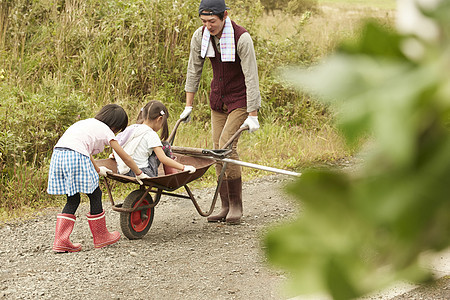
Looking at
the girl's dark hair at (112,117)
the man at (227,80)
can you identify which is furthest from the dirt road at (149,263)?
the girl's dark hair at (112,117)

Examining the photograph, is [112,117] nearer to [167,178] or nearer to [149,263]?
[167,178]

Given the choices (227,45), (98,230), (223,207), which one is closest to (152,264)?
(98,230)

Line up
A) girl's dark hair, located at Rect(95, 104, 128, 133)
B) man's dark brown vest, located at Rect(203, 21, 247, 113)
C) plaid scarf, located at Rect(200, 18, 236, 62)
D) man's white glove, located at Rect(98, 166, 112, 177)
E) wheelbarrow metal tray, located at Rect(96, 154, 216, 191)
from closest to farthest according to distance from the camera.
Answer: wheelbarrow metal tray, located at Rect(96, 154, 216, 191)
man's white glove, located at Rect(98, 166, 112, 177)
girl's dark hair, located at Rect(95, 104, 128, 133)
plaid scarf, located at Rect(200, 18, 236, 62)
man's dark brown vest, located at Rect(203, 21, 247, 113)

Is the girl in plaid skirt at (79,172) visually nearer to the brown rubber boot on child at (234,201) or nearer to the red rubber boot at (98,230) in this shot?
the red rubber boot at (98,230)

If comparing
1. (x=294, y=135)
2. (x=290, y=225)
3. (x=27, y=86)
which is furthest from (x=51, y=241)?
(x=290, y=225)

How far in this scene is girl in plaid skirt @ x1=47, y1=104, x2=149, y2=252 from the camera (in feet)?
12.5

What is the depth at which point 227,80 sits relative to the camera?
4422 millimetres

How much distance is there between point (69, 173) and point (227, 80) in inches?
54.3

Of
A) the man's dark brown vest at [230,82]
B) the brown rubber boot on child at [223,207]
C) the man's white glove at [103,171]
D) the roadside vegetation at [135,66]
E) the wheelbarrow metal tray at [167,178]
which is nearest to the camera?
the wheelbarrow metal tray at [167,178]

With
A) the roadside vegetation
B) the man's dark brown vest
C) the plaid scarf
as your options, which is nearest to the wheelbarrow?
the man's dark brown vest

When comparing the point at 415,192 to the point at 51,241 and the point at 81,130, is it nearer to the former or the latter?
the point at 81,130

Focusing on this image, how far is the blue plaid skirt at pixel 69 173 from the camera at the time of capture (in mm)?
3801

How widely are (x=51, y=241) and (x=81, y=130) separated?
2.81ft

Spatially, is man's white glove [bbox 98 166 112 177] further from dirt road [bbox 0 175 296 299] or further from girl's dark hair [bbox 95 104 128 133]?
dirt road [bbox 0 175 296 299]
